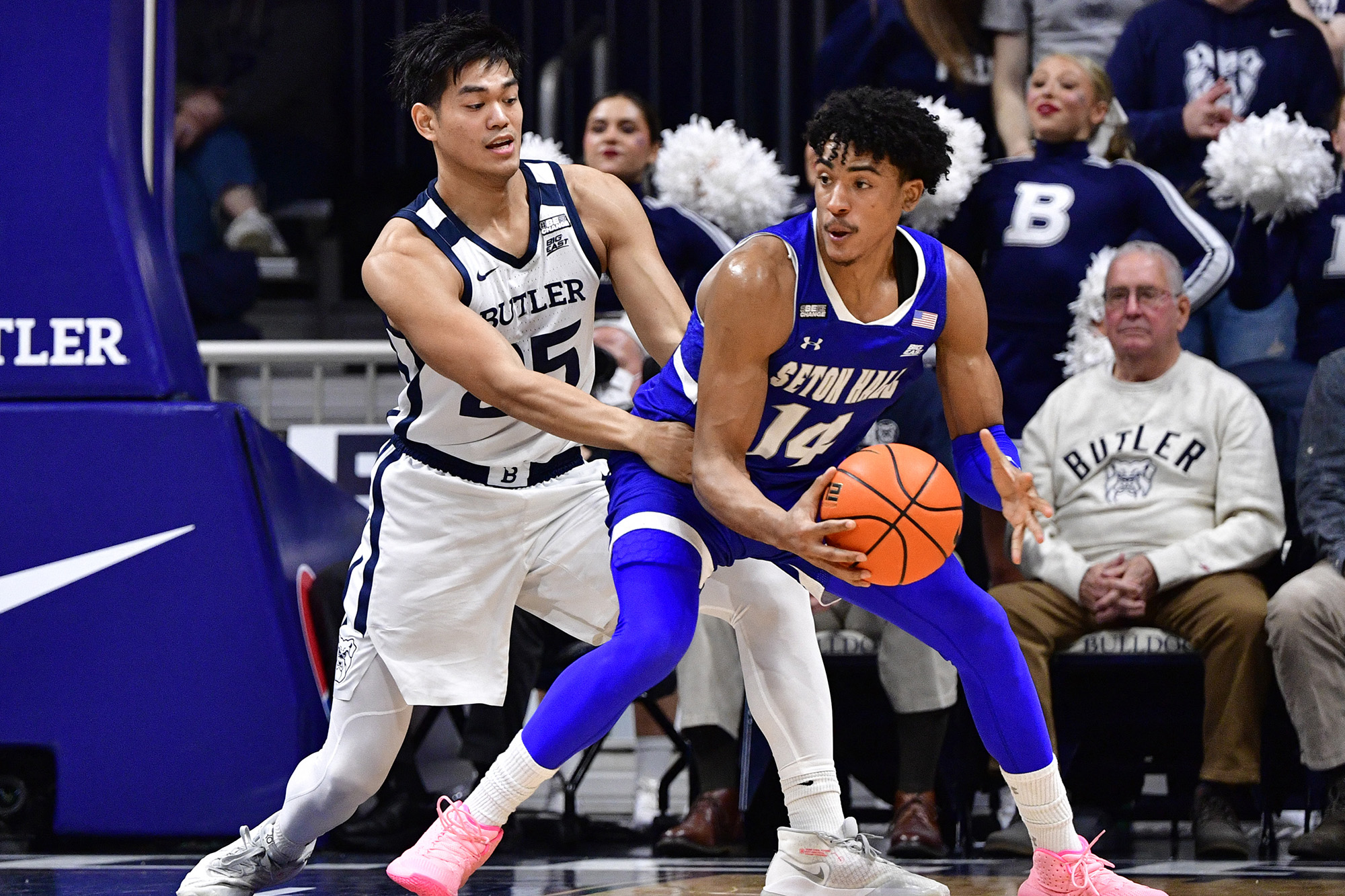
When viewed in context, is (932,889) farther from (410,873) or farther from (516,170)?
(516,170)

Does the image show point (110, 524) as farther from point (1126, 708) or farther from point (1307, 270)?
point (1307, 270)

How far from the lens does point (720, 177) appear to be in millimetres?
5613

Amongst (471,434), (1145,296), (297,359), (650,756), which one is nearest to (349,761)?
(471,434)

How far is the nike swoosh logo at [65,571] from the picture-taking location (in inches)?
166

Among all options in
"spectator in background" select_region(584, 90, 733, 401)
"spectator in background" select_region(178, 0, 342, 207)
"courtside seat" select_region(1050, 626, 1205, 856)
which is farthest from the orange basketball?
"spectator in background" select_region(178, 0, 342, 207)

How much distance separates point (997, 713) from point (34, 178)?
275 centimetres

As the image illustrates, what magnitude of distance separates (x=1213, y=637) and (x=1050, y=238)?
59.2 inches

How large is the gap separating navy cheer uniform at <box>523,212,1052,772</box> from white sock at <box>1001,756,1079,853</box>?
2 cm

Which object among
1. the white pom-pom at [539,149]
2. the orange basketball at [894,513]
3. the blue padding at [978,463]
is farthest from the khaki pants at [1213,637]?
the white pom-pom at [539,149]

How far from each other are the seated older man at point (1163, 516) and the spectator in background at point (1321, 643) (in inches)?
3.9

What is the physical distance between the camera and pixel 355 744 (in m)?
3.36

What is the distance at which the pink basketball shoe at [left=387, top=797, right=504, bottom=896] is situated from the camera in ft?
9.53

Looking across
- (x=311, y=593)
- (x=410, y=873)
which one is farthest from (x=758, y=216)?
(x=410, y=873)

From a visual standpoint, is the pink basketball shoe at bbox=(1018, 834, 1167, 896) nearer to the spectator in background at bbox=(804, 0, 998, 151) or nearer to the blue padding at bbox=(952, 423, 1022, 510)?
the blue padding at bbox=(952, 423, 1022, 510)
